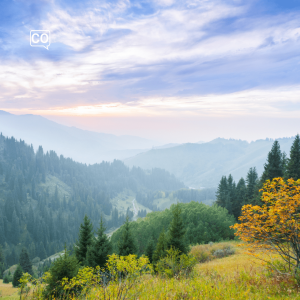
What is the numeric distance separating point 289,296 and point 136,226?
58656 mm

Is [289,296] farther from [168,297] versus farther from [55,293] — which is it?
[55,293]

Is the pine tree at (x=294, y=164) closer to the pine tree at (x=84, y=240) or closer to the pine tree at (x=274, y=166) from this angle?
the pine tree at (x=274, y=166)

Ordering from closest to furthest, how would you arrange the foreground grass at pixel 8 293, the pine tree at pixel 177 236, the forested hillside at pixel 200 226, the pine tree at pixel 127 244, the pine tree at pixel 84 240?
1. the pine tree at pixel 177 236
2. the pine tree at pixel 127 244
3. the foreground grass at pixel 8 293
4. the pine tree at pixel 84 240
5. the forested hillside at pixel 200 226

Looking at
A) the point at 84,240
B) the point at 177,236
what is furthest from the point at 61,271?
the point at 84,240

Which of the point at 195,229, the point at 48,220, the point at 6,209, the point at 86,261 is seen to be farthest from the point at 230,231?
the point at 6,209

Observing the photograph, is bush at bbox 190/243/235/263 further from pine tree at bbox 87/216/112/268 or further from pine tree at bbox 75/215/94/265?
pine tree at bbox 75/215/94/265

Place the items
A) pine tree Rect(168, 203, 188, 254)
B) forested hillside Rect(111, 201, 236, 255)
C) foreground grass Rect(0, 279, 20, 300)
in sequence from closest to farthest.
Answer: pine tree Rect(168, 203, 188, 254) < foreground grass Rect(0, 279, 20, 300) < forested hillside Rect(111, 201, 236, 255)

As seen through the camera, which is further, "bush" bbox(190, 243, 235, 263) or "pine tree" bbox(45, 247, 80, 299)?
"bush" bbox(190, 243, 235, 263)

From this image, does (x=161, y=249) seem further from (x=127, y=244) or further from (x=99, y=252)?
(x=99, y=252)

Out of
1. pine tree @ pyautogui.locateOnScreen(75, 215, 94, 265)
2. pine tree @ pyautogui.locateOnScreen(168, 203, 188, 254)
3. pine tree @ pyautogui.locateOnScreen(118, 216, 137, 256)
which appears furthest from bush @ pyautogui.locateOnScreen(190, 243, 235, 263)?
pine tree @ pyautogui.locateOnScreen(75, 215, 94, 265)

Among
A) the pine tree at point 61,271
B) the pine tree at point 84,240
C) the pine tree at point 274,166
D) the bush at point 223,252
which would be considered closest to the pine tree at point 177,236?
the bush at point 223,252

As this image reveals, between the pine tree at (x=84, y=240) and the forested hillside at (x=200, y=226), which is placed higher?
the pine tree at (x=84, y=240)

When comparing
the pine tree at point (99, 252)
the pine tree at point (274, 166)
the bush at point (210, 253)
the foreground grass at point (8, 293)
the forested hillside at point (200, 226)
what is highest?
the pine tree at point (274, 166)

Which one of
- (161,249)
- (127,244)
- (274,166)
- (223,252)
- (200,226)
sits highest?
(274,166)
